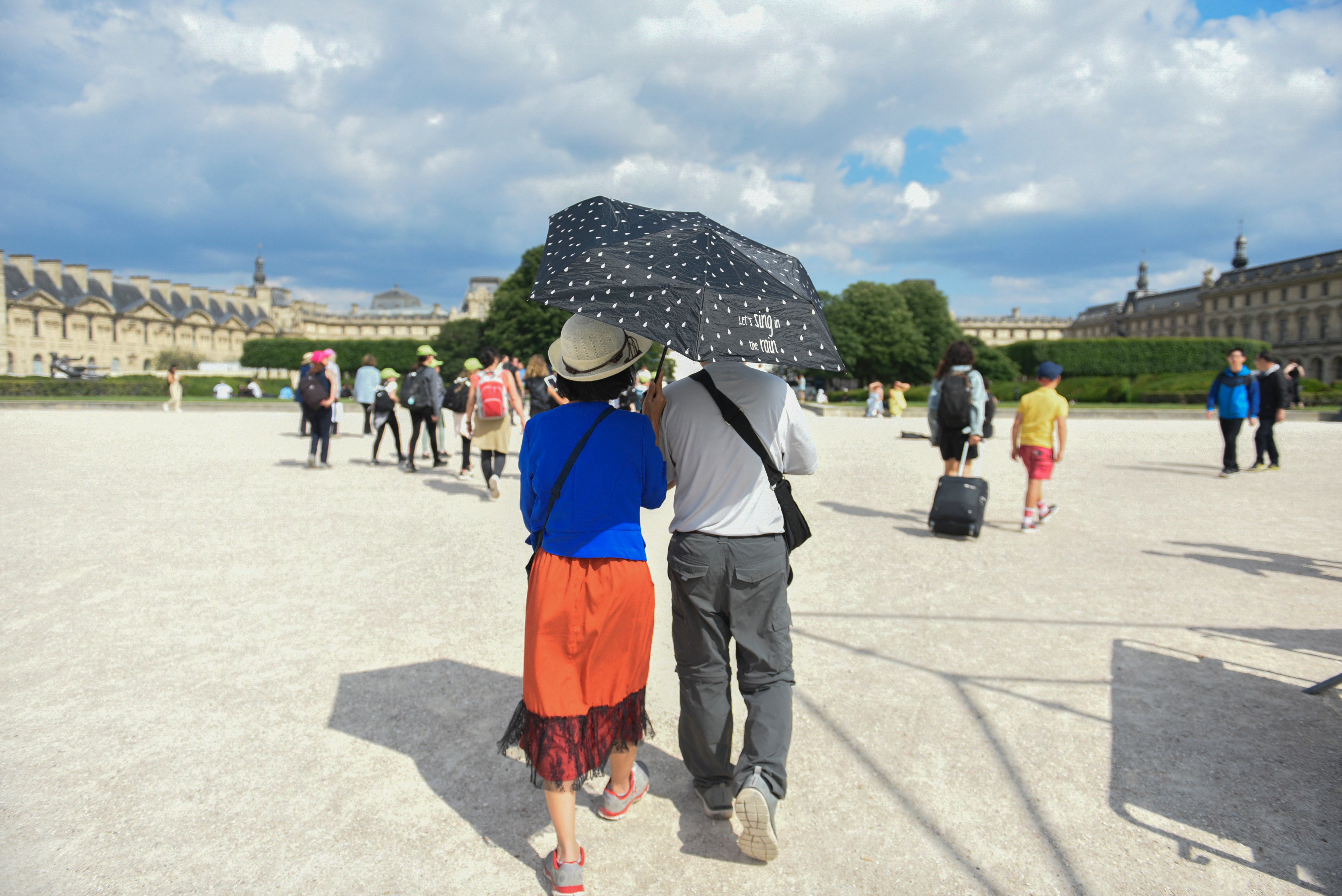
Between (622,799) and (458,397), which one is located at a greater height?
(458,397)

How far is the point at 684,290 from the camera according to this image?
227cm

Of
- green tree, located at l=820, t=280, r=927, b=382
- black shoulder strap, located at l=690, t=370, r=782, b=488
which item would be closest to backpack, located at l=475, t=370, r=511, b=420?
black shoulder strap, located at l=690, t=370, r=782, b=488

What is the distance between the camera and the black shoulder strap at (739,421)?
2615 mm

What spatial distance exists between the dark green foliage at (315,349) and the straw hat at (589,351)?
77489 millimetres

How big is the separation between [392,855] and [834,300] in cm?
6150

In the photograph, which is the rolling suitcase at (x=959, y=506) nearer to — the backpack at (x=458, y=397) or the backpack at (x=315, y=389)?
the backpack at (x=458, y=397)

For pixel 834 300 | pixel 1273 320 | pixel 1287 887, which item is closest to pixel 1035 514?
pixel 1287 887

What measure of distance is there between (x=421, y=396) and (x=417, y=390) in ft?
0.38

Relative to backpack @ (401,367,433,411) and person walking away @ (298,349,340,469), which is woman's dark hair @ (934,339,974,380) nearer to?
backpack @ (401,367,433,411)

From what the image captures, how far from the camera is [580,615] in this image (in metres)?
2.37

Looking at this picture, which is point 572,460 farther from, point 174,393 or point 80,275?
point 80,275

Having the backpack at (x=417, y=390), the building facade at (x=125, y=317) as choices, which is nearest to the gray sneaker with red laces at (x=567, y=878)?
the backpack at (x=417, y=390)

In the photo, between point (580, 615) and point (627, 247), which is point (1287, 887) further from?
Answer: point (627, 247)

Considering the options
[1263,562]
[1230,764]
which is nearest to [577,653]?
[1230,764]
